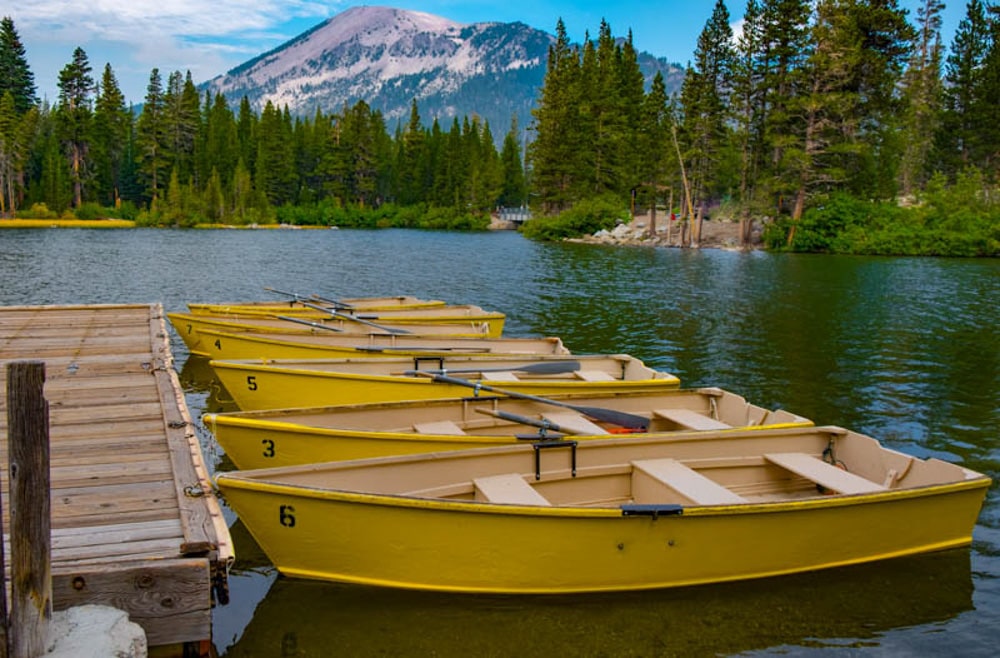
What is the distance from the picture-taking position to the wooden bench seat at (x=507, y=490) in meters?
6.77

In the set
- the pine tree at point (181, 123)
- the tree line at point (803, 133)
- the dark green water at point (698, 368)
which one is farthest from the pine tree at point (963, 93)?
the pine tree at point (181, 123)

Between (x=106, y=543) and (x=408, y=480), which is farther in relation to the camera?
(x=408, y=480)

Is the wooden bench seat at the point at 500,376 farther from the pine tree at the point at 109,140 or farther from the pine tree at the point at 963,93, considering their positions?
the pine tree at the point at 109,140

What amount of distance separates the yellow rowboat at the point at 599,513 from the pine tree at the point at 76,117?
92527 mm

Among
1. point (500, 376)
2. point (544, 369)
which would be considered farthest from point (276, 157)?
point (544, 369)

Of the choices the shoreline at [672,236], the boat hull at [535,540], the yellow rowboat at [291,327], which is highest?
the shoreline at [672,236]

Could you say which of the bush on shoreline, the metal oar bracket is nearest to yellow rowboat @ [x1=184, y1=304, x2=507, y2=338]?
the metal oar bracket

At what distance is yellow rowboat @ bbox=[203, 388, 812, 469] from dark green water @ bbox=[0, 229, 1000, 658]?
1.03 m

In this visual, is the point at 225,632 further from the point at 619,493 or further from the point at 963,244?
the point at 963,244

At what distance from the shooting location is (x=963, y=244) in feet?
153

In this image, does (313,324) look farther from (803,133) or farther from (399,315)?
(803,133)

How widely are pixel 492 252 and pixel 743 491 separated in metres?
44.5

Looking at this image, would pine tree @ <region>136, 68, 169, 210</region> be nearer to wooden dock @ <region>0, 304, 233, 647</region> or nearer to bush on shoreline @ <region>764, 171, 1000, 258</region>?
bush on shoreline @ <region>764, 171, 1000, 258</region>

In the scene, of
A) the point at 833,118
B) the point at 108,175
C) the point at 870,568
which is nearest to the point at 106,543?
the point at 870,568
